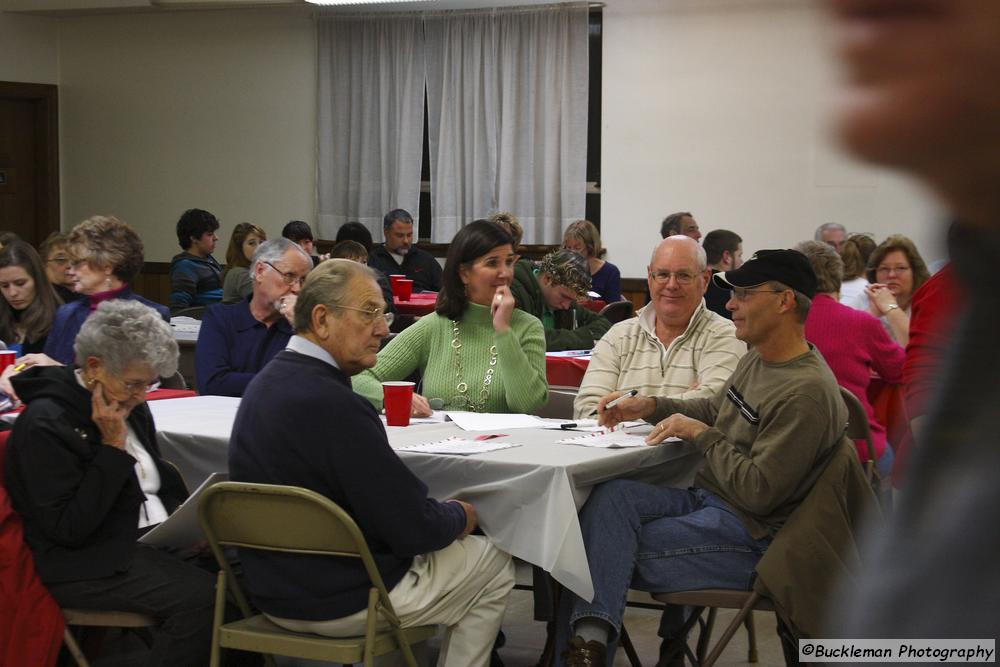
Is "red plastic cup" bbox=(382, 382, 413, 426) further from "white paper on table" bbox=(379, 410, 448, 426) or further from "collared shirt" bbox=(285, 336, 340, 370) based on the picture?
"collared shirt" bbox=(285, 336, 340, 370)

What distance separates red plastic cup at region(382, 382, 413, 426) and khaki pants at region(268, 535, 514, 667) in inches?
24.0

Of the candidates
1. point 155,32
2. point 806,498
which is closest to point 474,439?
point 806,498

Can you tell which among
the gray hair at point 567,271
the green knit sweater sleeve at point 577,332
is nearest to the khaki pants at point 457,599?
the green knit sweater sleeve at point 577,332

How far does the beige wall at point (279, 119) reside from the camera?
9680mm

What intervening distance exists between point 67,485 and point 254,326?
1626 millimetres

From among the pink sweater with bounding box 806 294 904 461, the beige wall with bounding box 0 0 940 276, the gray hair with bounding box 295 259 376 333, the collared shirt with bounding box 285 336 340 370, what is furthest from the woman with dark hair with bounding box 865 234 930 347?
the beige wall with bounding box 0 0 940 276

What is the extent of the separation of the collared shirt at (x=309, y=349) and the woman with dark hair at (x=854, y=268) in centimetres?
396

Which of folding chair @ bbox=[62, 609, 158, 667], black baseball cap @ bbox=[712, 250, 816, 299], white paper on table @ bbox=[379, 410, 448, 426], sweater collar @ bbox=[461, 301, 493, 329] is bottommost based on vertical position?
folding chair @ bbox=[62, 609, 158, 667]

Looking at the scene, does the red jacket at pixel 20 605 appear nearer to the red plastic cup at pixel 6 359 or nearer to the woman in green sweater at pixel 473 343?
the red plastic cup at pixel 6 359

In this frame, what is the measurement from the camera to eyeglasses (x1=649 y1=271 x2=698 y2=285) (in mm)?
3971

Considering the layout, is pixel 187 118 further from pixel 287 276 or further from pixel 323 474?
pixel 323 474

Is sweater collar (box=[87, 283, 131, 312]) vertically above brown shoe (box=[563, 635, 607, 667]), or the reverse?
sweater collar (box=[87, 283, 131, 312])

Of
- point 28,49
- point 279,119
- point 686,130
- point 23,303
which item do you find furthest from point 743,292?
point 28,49

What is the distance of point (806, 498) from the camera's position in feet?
9.60
